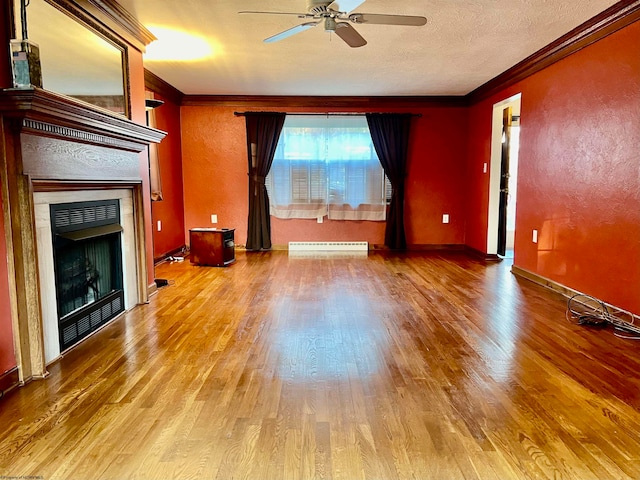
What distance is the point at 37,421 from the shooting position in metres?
1.89

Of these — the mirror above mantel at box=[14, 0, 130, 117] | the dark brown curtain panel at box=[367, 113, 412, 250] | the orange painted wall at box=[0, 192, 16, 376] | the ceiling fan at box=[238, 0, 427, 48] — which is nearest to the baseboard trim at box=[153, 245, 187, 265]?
the mirror above mantel at box=[14, 0, 130, 117]

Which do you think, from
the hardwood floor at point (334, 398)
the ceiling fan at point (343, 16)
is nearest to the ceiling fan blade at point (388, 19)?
the ceiling fan at point (343, 16)

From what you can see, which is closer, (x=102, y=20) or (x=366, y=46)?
(x=102, y=20)

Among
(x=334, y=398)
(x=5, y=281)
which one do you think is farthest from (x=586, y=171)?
(x=5, y=281)

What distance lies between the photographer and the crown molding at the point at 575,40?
314 centimetres

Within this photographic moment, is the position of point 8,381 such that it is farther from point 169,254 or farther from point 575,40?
point 575,40

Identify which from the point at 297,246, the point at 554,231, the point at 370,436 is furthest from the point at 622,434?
the point at 297,246

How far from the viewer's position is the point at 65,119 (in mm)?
2393

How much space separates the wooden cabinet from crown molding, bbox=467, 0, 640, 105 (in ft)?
13.1

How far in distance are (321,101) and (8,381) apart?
5.54 metres

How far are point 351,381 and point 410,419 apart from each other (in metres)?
0.44

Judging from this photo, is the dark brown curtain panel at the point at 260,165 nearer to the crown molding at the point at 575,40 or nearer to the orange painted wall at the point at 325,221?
the orange painted wall at the point at 325,221

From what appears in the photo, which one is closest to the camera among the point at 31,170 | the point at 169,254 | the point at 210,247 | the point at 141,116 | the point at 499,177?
the point at 31,170

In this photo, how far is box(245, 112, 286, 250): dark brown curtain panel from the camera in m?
A: 6.57
